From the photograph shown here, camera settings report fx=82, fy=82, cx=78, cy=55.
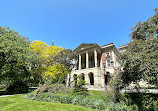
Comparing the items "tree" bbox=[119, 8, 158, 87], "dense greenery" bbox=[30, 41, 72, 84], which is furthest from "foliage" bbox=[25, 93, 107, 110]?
"dense greenery" bbox=[30, 41, 72, 84]

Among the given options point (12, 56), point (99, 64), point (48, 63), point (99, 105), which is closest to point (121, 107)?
point (99, 105)

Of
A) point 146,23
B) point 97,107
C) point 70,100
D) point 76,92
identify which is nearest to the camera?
point 97,107

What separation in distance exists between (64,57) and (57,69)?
101 inches

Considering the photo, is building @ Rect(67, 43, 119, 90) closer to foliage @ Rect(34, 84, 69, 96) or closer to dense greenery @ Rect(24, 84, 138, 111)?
foliage @ Rect(34, 84, 69, 96)

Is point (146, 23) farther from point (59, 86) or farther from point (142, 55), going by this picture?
point (59, 86)

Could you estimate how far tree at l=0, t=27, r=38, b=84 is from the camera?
32.6 feet

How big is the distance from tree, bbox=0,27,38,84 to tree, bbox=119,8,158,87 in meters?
11.0

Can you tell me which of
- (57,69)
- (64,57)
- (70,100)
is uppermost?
(64,57)

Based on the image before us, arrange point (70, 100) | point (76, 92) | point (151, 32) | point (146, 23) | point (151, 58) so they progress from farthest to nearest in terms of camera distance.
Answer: point (76, 92) → point (70, 100) → point (146, 23) → point (151, 32) → point (151, 58)

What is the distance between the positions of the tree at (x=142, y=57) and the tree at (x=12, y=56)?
11048 millimetres

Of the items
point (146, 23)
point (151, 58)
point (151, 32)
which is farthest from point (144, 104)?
point (146, 23)

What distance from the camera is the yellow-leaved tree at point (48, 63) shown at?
15090 millimetres

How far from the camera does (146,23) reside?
6.70 m

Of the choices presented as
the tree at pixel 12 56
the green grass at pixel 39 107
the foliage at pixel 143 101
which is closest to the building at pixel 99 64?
the tree at pixel 12 56
